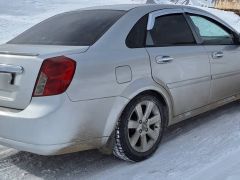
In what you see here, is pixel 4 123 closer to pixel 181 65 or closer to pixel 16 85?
pixel 16 85

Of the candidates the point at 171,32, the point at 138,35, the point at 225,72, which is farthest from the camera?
the point at 225,72

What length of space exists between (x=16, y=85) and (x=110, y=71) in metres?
0.79

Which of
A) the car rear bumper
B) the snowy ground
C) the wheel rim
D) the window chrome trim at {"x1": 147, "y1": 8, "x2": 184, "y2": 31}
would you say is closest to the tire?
the wheel rim

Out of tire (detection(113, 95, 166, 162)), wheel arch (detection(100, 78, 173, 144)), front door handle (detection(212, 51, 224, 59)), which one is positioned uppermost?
front door handle (detection(212, 51, 224, 59))

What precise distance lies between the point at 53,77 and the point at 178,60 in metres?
1.45

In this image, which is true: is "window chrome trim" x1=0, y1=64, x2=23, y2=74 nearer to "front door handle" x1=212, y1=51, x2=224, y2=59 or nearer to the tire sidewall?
the tire sidewall

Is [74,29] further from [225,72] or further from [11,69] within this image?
[225,72]

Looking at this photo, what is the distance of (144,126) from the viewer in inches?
162

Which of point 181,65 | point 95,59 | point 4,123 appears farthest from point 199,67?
point 4,123

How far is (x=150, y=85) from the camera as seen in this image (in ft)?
13.4

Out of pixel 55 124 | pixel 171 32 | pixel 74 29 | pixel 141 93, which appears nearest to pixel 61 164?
pixel 55 124

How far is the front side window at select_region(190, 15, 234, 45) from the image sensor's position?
502 centimetres

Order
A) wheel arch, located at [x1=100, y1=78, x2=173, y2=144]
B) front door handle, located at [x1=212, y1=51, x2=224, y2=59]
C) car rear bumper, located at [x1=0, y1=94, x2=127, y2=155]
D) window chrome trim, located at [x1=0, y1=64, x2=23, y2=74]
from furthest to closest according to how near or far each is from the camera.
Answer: front door handle, located at [x1=212, y1=51, x2=224, y2=59] → wheel arch, located at [x1=100, y1=78, x2=173, y2=144] → window chrome trim, located at [x1=0, y1=64, x2=23, y2=74] → car rear bumper, located at [x1=0, y1=94, x2=127, y2=155]

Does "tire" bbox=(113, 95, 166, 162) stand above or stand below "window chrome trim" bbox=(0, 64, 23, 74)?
below
